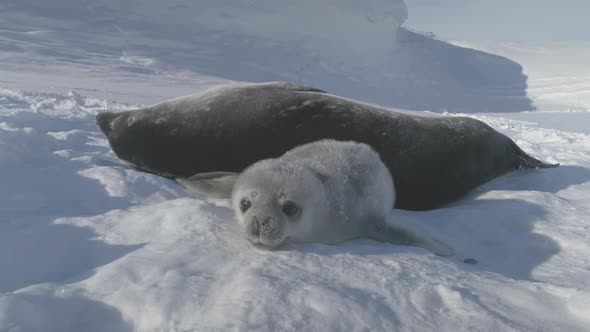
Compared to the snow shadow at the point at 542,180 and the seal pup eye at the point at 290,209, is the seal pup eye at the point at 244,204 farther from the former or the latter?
the snow shadow at the point at 542,180

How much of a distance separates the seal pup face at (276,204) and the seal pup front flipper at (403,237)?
13.1 inches

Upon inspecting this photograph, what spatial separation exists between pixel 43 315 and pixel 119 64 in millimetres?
13222

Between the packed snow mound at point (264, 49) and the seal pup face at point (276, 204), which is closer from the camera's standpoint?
the seal pup face at point (276, 204)

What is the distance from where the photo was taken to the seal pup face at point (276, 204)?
179 cm

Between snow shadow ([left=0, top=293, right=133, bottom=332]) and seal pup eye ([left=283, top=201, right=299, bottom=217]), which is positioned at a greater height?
seal pup eye ([left=283, top=201, right=299, bottom=217])

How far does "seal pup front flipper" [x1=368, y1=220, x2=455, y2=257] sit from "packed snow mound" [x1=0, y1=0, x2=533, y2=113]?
7906mm

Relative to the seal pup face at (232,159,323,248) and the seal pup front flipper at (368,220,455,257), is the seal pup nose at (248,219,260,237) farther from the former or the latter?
the seal pup front flipper at (368,220,455,257)

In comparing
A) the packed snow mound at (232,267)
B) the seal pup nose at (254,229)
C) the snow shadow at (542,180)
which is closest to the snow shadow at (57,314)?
the packed snow mound at (232,267)

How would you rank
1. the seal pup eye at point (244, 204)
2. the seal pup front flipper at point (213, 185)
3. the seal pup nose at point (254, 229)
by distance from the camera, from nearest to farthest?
the seal pup nose at point (254, 229) < the seal pup eye at point (244, 204) < the seal pup front flipper at point (213, 185)

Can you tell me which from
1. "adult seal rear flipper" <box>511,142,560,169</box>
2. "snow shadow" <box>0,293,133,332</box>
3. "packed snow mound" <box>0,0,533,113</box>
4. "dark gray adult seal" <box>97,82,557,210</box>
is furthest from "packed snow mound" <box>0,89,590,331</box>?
"packed snow mound" <box>0,0,533,113</box>

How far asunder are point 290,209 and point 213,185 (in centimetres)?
81

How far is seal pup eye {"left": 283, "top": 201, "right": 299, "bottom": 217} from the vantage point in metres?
1.87

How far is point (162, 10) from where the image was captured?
64.7 feet

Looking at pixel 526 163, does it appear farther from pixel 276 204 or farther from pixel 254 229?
pixel 254 229
